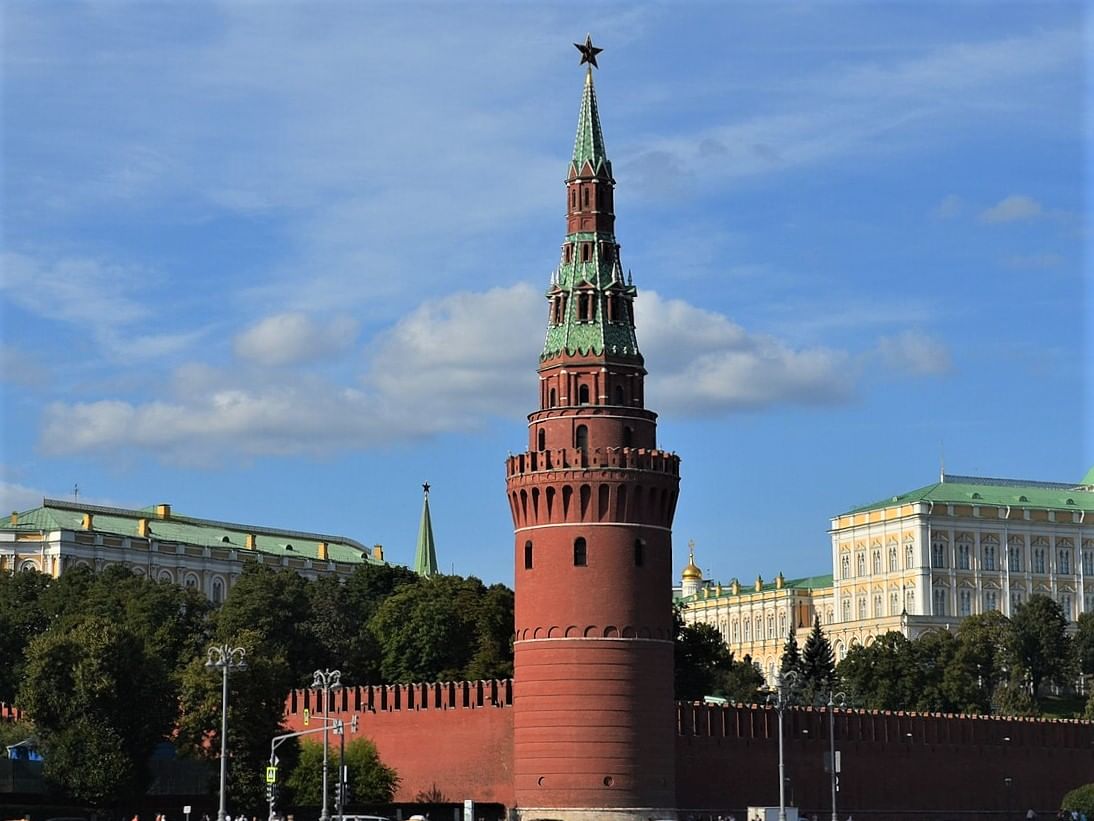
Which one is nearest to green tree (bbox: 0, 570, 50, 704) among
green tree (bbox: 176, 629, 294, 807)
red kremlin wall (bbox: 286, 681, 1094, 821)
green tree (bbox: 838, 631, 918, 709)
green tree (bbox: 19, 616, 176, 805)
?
red kremlin wall (bbox: 286, 681, 1094, 821)

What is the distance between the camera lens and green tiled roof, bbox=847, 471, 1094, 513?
18750cm

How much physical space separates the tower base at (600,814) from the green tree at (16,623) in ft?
103

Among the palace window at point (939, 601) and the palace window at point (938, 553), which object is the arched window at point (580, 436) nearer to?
the palace window at point (938, 553)

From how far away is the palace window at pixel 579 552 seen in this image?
81.4 meters

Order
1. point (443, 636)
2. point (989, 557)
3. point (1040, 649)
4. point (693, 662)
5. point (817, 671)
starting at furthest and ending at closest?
point (989, 557) < point (1040, 649) < point (817, 671) < point (693, 662) < point (443, 636)

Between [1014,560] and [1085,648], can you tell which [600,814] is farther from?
[1014,560]

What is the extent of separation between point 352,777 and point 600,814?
12617mm

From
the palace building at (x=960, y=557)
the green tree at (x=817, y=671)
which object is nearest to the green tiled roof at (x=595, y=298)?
the green tree at (x=817, y=671)

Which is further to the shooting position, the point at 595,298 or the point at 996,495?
the point at 996,495

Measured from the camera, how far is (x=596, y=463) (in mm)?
81812

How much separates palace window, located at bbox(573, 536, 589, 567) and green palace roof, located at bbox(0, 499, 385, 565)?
8050cm

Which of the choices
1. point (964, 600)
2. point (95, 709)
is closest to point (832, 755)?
point (95, 709)

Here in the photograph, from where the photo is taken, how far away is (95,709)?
272ft

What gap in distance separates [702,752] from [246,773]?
733 inches
